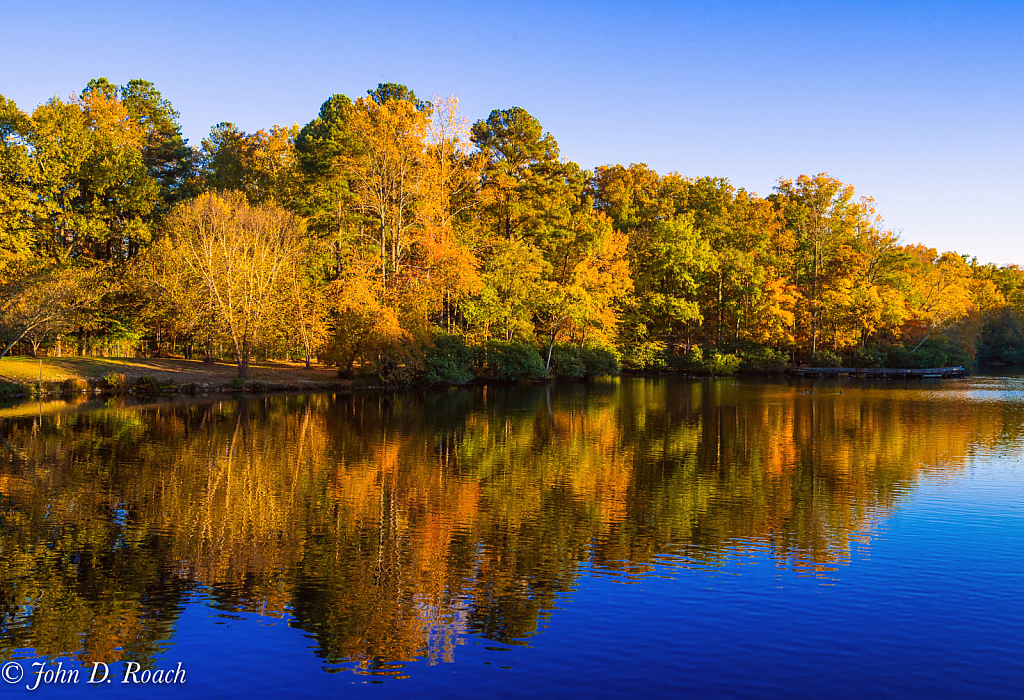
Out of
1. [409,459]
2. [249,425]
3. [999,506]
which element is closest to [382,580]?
[409,459]

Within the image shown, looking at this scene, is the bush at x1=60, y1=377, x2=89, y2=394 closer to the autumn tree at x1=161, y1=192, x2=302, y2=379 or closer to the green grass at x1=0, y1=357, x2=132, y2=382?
the green grass at x1=0, y1=357, x2=132, y2=382

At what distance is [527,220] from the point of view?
61.9 metres

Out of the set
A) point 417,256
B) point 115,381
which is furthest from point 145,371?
point 417,256

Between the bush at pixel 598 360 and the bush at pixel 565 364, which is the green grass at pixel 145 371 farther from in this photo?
the bush at pixel 598 360

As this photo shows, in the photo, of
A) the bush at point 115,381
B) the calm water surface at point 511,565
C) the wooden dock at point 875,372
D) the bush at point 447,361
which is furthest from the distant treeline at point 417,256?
the calm water surface at point 511,565

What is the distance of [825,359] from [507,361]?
3327cm

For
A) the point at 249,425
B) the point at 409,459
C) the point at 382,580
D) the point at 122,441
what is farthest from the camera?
the point at 249,425

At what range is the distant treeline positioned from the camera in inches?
1766

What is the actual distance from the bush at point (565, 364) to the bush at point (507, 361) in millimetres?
3598

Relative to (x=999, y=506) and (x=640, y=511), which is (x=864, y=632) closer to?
(x=640, y=511)

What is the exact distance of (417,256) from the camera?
49.4 m

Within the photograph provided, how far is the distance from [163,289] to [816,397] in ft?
130

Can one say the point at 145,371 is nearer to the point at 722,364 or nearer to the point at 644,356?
the point at 644,356

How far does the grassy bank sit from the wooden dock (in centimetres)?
4308
